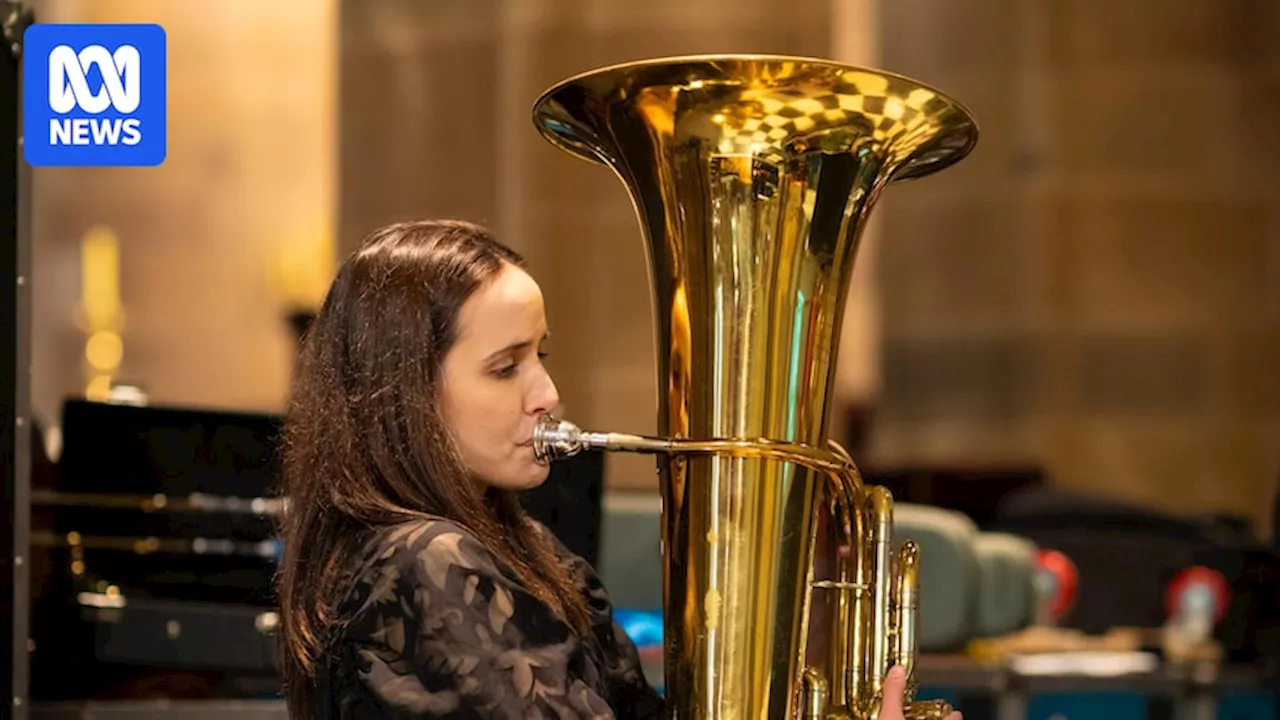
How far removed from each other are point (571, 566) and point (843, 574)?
0.34 meters

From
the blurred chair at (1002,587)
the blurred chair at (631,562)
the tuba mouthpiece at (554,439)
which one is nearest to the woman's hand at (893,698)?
the tuba mouthpiece at (554,439)

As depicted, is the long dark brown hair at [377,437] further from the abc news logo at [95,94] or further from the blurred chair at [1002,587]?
the blurred chair at [1002,587]

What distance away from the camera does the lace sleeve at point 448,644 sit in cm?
214

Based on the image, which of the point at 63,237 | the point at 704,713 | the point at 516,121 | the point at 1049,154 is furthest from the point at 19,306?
the point at 63,237

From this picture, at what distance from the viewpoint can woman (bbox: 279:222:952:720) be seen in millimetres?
2164

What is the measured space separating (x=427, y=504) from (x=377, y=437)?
0.33ft

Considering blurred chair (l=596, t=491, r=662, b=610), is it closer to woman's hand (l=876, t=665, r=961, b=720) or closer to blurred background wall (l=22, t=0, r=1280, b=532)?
woman's hand (l=876, t=665, r=961, b=720)

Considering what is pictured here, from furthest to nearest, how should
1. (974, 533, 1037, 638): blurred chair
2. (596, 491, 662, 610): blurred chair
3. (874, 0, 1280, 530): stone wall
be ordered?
(874, 0, 1280, 530): stone wall, (974, 533, 1037, 638): blurred chair, (596, 491, 662, 610): blurred chair

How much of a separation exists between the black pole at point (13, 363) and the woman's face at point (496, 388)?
0.74 m

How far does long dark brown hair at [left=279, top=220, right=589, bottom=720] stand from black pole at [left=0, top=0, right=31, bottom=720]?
539 millimetres

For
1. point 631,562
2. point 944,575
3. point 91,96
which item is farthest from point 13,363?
point 944,575

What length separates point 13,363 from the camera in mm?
2730

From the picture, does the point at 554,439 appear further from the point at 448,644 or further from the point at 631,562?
the point at 631,562

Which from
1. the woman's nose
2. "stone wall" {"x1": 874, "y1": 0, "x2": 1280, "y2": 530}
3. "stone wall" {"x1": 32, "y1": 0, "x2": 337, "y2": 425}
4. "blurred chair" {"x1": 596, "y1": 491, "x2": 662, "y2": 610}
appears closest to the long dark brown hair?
the woman's nose
